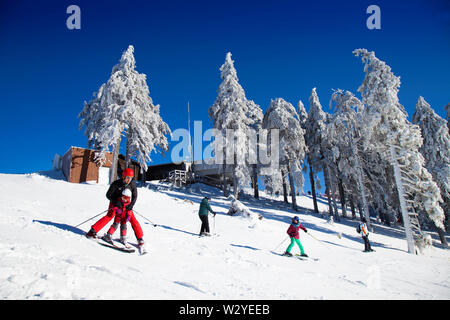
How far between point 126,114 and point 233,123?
10023 mm

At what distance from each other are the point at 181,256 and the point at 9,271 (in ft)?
11.2

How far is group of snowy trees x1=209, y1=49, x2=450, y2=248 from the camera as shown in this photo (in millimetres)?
15508

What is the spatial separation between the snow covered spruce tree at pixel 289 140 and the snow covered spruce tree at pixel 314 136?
1.88 metres

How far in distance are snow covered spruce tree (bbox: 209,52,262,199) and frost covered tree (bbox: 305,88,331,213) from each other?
7.42 meters

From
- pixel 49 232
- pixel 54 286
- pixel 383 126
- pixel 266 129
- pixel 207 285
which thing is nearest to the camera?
pixel 54 286

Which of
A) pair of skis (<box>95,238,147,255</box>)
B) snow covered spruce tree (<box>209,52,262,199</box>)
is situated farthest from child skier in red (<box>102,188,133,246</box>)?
snow covered spruce tree (<box>209,52,262,199</box>)

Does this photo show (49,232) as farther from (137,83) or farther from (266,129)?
(266,129)

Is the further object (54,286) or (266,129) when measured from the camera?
(266,129)

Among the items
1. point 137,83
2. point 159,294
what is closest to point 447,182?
point 159,294

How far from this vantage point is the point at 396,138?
15836 millimetres

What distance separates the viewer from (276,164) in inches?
1030

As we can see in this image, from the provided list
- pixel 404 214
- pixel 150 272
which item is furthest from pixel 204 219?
pixel 404 214

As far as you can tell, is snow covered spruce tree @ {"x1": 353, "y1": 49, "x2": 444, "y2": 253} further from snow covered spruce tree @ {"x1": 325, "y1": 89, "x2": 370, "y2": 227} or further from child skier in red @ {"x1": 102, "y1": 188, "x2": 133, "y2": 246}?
child skier in red @ {"x1": 102, "y1": 188, "x2": 133, "y2": 246}

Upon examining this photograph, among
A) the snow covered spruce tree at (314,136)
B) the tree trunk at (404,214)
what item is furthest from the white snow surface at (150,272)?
the snow covered spruce tree at (314,136)
